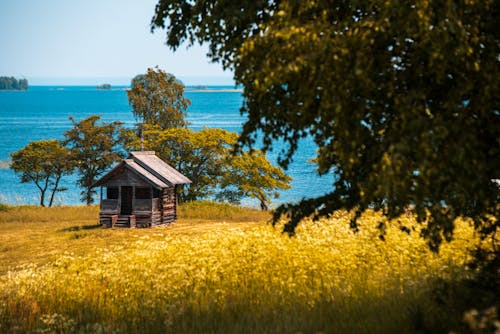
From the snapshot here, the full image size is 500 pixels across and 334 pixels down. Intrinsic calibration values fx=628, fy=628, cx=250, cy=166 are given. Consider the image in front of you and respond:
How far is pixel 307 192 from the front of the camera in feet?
225

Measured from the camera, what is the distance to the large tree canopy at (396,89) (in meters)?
6.41

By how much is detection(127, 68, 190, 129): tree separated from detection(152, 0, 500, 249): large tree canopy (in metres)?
41.0

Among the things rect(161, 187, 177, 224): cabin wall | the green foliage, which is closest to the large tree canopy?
rect(161, 187, 177, 224): cabin wall

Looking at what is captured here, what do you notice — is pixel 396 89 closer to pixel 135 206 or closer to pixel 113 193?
pixel 135 206

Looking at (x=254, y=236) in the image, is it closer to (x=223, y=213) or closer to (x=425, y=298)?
(x=425, y=298)

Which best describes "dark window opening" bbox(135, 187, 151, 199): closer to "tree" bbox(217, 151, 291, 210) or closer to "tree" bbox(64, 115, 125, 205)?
"tree" bbox(217, 151, 291, 210)

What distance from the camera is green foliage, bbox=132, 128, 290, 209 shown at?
128ft

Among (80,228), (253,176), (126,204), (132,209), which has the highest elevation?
(253,176)

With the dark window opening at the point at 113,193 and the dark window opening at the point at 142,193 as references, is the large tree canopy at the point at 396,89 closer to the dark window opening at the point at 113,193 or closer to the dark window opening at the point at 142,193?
the dark window opening at the point at 142,193

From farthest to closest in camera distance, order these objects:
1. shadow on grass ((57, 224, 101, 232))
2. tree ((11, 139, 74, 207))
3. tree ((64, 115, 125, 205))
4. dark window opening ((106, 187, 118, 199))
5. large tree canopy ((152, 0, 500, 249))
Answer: tree ((11, 139, 74, 207)) < tree ((64, 115, 125, 205)) < dark window opening ((106, 187, 118, 199)) < shadow on grass ((57, 224, 101, 232)) < large tree canopy ((152, 0, 500, 249))

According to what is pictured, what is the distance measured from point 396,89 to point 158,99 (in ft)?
139

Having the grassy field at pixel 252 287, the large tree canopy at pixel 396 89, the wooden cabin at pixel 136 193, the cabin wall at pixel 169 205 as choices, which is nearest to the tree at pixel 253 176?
the cabin wall at pixel 169 205

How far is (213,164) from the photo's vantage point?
4109 centimetres

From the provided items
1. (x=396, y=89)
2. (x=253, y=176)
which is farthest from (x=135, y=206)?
(x=396, y=89)
